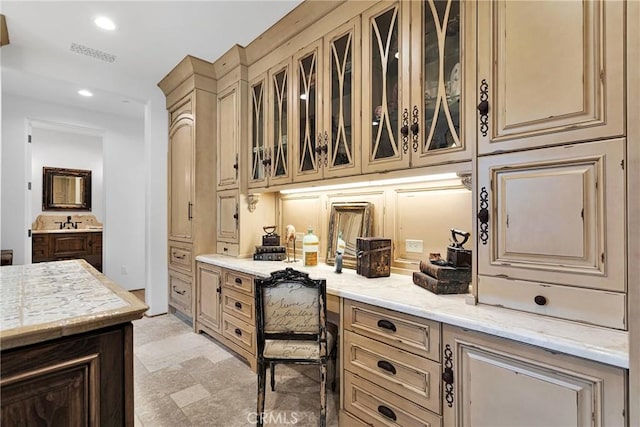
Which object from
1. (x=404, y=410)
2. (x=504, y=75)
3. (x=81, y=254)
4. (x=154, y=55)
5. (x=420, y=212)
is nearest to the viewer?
(x=504, y=75)

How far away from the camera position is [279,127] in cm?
268

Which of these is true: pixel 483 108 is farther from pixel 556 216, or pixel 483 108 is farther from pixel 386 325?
pixel 386 325

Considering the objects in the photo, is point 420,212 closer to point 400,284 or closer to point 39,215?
point 400,284

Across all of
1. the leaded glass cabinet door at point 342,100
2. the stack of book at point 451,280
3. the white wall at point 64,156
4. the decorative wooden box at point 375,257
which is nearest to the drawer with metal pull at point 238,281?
the decorative wooden box at point 375,257

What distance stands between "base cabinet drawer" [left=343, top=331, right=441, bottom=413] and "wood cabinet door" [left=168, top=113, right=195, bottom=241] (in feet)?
7.71

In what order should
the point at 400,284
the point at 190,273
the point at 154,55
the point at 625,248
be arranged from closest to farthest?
1. the point at 625,248
2. the point at 400,284
3. the point at 154,55
4. the point at 190,273

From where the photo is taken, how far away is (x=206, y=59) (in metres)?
3.16

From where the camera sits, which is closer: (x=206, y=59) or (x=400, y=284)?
(x=400, y=284)

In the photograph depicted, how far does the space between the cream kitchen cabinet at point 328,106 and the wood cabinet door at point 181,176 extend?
1.46m

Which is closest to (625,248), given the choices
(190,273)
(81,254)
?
(190,273)

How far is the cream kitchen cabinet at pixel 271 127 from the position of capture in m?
2.58

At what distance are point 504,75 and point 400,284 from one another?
1.18 metres

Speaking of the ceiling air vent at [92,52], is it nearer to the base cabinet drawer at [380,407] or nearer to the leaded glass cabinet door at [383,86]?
the leaded glass cabinet door at [383,86]

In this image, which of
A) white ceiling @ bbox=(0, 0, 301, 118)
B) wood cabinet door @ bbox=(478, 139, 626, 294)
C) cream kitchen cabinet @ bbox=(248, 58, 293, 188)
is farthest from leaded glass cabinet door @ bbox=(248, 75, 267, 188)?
wood cabinet door @ bbox=(478, 139, 626, 294)
